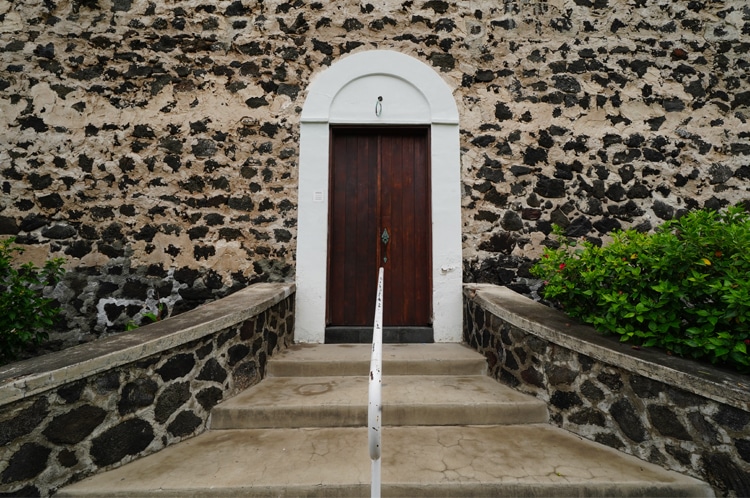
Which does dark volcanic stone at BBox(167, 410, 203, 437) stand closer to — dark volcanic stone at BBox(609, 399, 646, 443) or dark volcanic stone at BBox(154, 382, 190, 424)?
dark volcanic stone at BBox(154, 382, 190, 424)

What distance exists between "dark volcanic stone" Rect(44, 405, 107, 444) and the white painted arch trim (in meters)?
2.06

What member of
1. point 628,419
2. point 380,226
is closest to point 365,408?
point 628,419

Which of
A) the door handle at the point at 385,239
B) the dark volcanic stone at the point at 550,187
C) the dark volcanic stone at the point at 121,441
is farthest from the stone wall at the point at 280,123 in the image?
the dark volcanic stone at the point at 121,441

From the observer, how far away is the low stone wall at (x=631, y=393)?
187 centimetres

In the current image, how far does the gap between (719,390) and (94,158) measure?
5729 mm

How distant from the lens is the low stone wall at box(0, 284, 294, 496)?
182 centimetres

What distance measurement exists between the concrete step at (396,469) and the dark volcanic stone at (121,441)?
0.25 ft

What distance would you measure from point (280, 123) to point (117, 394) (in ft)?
10.4

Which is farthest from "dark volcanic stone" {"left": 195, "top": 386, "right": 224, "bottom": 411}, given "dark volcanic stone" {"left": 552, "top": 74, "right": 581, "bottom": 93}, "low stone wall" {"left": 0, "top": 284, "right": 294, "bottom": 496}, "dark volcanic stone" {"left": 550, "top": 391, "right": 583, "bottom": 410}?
"dark volcanic stone" {"left": 552, "top": 74, "right": 581, "bottom": 93}

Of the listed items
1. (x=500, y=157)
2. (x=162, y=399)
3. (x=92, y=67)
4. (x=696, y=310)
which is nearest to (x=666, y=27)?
(x=500, y=157)

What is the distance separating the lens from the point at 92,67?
13.8 feet

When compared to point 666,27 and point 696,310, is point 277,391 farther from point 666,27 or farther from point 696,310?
point 666,27

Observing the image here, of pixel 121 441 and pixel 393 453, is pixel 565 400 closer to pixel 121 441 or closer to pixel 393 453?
pixel 393 453

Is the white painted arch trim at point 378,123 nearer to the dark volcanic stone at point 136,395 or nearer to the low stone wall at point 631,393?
the low stone wall at point 631,393
